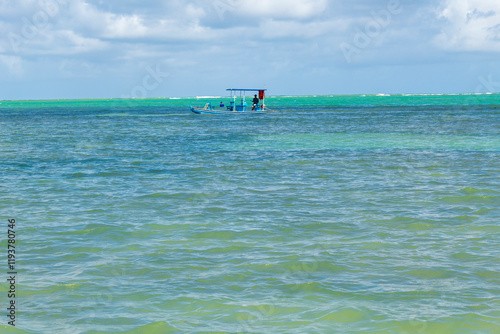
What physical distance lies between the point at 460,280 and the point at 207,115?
84169 mm

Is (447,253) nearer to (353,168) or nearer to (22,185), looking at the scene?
(353,168)

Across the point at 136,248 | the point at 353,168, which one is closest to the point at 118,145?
the point at 353,168

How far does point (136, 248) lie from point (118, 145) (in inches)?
1107

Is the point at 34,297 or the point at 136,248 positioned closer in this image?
the point at 34,297

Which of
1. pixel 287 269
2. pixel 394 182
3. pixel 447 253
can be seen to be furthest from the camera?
pixel 394 182

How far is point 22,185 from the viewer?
21562mm

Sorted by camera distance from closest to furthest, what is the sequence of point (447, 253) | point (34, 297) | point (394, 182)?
point (34, 297)
point (447, 253)
point (394, 182)

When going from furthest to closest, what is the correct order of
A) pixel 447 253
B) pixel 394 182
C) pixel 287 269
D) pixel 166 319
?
pixel 394 182 < pixel 447 253 < pixel 287 269 < pixel 166 319

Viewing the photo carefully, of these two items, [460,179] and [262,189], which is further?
[460,179]

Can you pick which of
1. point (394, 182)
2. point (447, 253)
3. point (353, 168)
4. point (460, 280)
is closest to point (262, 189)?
point (394, 182)

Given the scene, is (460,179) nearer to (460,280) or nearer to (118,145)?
(460,280)

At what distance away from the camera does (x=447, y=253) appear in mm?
11773

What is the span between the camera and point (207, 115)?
9300 cm

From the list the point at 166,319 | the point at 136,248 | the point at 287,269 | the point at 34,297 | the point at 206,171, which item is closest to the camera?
the point at 166,319
